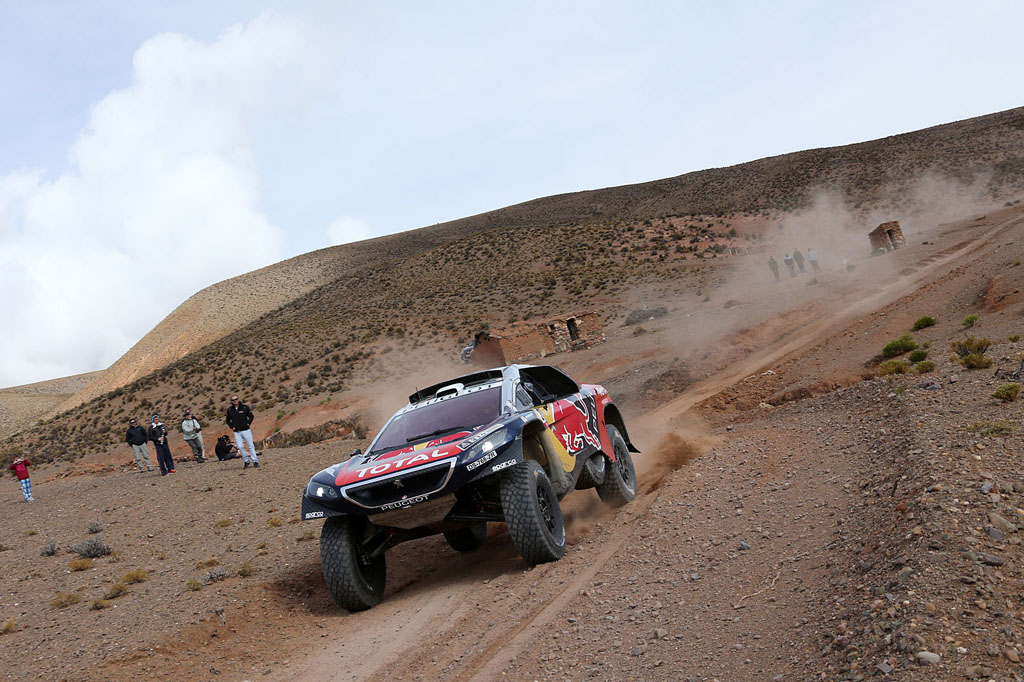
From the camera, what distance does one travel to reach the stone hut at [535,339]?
36.0 metres

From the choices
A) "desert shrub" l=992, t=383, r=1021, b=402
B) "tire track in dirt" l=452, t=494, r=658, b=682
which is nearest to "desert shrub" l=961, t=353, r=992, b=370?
"desert shrub" l=992, t=383, r=1021, b=402

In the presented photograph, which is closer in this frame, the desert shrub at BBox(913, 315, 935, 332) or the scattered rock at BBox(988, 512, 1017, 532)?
the scattered rock at BBox(988, 512, 1017, 532)

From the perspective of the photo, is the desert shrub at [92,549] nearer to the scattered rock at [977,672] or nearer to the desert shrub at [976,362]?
the scattered rock at [977,672]

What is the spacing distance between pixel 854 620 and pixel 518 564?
3.87 m

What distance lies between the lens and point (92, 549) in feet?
36.9

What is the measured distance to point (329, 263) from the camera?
11731cm

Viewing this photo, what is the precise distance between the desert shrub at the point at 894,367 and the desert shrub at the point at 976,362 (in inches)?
47.2

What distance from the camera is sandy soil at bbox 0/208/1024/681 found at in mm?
4523

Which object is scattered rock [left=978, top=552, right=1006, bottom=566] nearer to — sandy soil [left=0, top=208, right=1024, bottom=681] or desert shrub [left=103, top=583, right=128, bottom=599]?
sandy soil [left=0, top=208, right=1024, bottom=681]

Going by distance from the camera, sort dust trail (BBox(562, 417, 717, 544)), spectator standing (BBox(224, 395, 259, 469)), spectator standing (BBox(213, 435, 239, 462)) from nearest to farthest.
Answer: dust trail (BBox(562, 417, 717, 544)), spectator standing (BBox(224, 395, 259, 469)), spectator standing (BBox(213, 435, 239, 462))

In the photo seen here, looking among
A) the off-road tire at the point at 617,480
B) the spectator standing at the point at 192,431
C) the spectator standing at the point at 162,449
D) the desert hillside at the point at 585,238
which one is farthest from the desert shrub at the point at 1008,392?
the desert hillside at the point at 585,238

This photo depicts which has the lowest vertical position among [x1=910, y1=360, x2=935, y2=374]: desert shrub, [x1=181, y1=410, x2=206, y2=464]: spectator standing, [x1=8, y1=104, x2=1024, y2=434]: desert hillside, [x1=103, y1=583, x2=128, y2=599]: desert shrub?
[x1=910, y1=360, x2=935, y2=374]: desert shrub

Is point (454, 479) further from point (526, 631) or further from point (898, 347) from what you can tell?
point (898, 347)

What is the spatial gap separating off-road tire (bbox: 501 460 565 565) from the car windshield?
0.77 meters
